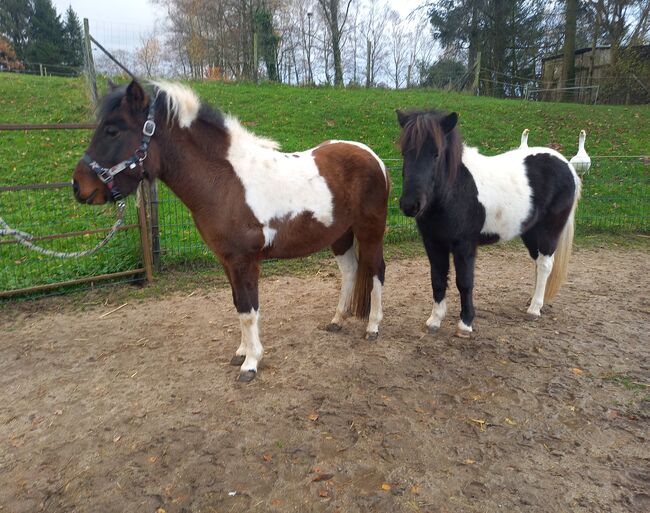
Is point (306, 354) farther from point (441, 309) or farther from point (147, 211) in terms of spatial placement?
point (147, 211)

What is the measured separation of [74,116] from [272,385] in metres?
9.81

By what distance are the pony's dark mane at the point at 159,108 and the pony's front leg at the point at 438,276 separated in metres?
2.06

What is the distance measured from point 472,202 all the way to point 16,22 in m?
36.0

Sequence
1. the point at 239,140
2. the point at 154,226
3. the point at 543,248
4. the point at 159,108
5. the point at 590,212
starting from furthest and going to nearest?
the point at 590,212, the point at 154,226, the point at 543,248, the point at 239,140, the point at 159,108

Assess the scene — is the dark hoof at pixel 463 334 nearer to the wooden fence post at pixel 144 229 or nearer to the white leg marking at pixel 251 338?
the white leg marking at pixel 251 338

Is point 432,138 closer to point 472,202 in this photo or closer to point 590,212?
point 472,202

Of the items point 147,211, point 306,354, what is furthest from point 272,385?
point 147,211

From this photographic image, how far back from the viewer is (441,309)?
13.3ft

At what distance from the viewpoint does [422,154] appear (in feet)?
10.6

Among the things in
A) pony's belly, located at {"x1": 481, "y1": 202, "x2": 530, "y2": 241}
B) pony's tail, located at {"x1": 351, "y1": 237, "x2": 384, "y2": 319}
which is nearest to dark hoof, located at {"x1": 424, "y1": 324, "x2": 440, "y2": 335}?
pony's tail, located at {"x1": 351, "y1": 237, "x2": 384, "y2": 319}

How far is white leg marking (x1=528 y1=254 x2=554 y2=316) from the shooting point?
14.5 ft

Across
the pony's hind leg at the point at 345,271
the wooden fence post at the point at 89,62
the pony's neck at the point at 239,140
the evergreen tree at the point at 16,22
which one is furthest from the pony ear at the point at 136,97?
the evergreen tree at the point at 16,22

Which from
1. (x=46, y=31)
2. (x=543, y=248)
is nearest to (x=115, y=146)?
(x=543, y=248)

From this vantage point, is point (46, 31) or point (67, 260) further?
point (46, 31)
